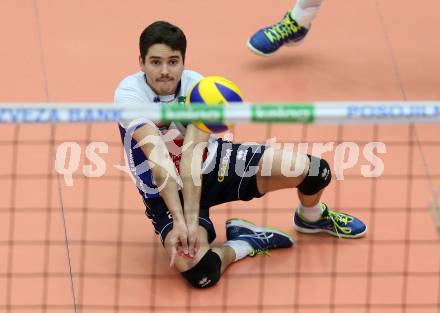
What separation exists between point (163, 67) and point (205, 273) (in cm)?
73

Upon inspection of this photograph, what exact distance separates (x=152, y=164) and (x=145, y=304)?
48cm

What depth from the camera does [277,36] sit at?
494 cm

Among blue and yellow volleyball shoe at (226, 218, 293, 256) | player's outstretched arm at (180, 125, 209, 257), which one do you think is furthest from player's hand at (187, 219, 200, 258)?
blue and yellow volleyball shoe at (226, 218, 293, 256)

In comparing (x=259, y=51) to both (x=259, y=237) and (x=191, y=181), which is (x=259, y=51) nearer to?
(x=259, y=237)

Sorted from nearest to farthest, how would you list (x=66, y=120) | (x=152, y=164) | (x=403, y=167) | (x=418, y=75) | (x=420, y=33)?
1. (x=66, y=120)
2. (x=152, y=164)
3. (x=403, y=167)
4. (x=418, y=75)
5. (x=420, y=33)

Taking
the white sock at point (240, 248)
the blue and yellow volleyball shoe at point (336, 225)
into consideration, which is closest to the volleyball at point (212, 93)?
the white sock at point (240, 248)

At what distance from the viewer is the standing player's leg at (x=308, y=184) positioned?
12.1ft

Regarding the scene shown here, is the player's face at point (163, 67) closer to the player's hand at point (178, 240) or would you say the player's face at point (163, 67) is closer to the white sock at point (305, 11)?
the player's hand at point (178, 240)

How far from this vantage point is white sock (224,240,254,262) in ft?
12.2

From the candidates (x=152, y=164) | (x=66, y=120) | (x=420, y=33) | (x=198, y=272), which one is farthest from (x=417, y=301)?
(x=420, y=33)

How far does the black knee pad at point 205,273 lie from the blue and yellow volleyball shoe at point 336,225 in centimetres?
46

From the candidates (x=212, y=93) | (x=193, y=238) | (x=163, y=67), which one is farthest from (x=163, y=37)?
(x=193, y=238)

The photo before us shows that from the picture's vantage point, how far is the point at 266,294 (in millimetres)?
3555

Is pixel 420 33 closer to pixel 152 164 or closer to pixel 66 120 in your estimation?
pixel 152 164
